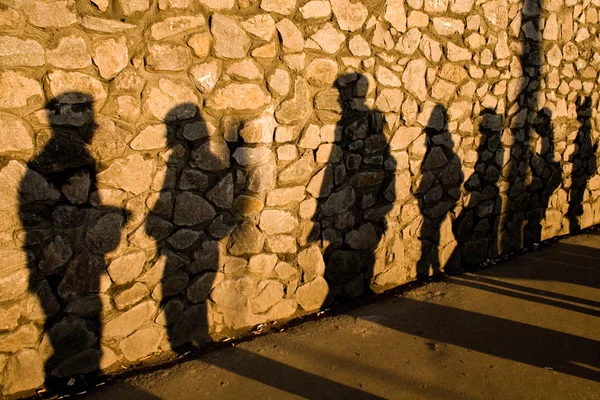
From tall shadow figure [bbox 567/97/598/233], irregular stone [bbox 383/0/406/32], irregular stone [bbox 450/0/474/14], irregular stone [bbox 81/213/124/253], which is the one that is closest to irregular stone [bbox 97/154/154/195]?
irregular stone [bbox 81/213/124/253]

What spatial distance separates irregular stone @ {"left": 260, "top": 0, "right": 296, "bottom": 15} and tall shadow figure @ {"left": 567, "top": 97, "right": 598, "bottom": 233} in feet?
12.7

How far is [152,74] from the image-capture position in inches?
107

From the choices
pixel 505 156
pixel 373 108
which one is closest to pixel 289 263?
pixel 373 108

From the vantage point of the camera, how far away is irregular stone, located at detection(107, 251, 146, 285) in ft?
9.12

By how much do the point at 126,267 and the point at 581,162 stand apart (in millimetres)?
5275

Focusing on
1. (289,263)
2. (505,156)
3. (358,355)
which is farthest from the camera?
(505,156)

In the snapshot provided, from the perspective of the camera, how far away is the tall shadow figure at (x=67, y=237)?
8.11 ft

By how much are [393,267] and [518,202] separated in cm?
184

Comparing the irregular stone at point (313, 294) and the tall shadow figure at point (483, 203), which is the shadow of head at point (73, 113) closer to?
the irregular stone at point (313, 294)

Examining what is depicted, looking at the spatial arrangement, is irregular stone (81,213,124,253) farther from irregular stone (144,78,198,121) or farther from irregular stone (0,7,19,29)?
irregular stone (0,7,19,29)

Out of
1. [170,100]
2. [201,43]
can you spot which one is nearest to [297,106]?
[201,43]

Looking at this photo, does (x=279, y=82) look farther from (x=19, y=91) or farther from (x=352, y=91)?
(x=19, y=91)

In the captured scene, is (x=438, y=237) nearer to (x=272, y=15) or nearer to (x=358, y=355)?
(x=358, y=355)

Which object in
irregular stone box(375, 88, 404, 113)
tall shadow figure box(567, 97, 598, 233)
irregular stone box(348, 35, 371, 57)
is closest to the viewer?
irregular stone box(348, 35, 371, 57)
